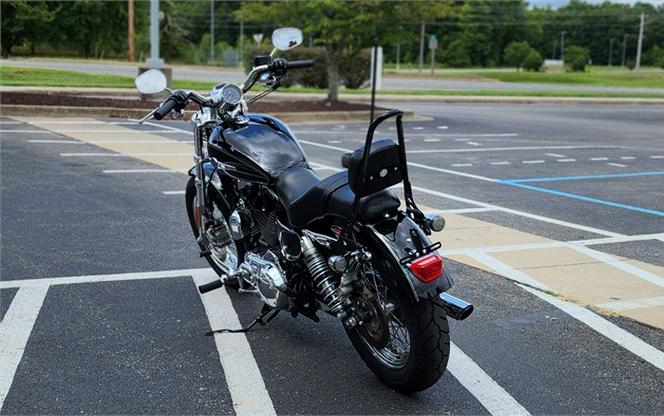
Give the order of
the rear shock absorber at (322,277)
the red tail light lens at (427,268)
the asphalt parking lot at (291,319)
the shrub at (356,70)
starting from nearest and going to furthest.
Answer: the red tail light lens at (427,268) → the asphalt parking lot at (291,319) → the rear shock absorber at (322,277) → the shrub at (356,70)

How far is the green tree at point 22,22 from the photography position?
34.3 metres

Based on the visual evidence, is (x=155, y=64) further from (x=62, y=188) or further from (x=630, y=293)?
(x=630, y=293)

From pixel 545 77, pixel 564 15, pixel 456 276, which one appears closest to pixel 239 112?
pixel 456 276

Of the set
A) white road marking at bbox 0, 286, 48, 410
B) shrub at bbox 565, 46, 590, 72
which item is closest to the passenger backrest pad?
white road marking at bbox 0, 286, 48, 410

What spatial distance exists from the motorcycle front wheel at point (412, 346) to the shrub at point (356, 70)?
2777 centimetres

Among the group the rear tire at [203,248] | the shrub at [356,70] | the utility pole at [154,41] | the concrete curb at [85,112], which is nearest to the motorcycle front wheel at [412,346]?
the rear tire at [203,248]

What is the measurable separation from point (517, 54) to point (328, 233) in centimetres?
8118

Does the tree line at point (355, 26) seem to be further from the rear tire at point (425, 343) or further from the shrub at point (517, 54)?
the rear tire at point (425, 343)

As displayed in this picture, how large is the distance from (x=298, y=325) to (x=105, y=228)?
3.15 meters

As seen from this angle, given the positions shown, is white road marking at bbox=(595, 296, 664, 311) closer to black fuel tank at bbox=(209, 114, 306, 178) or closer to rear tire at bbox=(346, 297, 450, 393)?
rear tire at bbox=(346, 297, 450, 393)

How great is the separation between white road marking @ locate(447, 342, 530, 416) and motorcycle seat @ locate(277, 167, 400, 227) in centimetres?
108

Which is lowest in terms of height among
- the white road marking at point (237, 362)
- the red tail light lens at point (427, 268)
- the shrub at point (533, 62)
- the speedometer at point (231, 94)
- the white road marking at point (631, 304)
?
the white road marking at point (237, 362)

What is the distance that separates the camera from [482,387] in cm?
393

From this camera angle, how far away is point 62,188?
8930 millimetres
